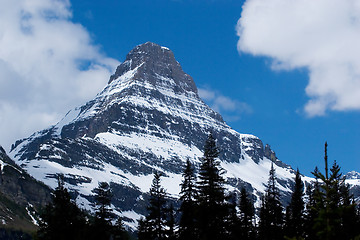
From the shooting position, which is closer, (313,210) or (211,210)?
(313,210)

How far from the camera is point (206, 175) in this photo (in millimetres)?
Result: 41219

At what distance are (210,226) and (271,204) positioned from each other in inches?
1110

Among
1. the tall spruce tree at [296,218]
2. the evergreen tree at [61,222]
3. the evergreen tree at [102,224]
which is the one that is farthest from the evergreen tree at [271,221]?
the evergreen tree at [61,222]

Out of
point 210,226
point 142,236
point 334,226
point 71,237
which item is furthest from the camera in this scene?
point 142,236

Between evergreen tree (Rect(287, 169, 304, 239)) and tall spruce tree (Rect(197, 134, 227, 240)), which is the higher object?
evergreen tree (Rect(287, 169, 304, 239))

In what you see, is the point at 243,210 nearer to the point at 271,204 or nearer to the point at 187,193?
the point at 271,204

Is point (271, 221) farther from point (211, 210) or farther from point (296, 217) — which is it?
point (211, 210)

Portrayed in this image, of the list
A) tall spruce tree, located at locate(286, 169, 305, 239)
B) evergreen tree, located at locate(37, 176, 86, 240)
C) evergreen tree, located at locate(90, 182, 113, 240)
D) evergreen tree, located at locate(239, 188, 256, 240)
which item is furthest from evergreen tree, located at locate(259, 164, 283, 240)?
evergreen tree, located at locate(37, 176, 86, 240)

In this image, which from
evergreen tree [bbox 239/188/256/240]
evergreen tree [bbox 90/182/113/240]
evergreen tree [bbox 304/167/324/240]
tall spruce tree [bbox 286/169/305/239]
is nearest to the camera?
evergreen tree [bbox 304/167/324/240]

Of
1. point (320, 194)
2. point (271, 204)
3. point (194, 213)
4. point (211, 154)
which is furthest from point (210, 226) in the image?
point (271, 204)

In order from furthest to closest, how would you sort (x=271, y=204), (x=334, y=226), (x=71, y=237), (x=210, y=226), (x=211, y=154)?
1. (x=271, y=204)
2. (x=211, y=154)
3. (x=210, y=226)
4. (x=71, y=237)
5. (x=334, y=226)

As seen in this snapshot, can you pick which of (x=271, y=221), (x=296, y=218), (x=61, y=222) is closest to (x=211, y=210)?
(x=61, y=222)

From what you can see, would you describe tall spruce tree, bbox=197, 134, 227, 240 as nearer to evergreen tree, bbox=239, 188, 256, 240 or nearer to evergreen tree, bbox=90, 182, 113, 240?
evergreen tree, bbox=90, 182, 113, 240

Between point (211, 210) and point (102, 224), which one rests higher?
point (211, 210)
